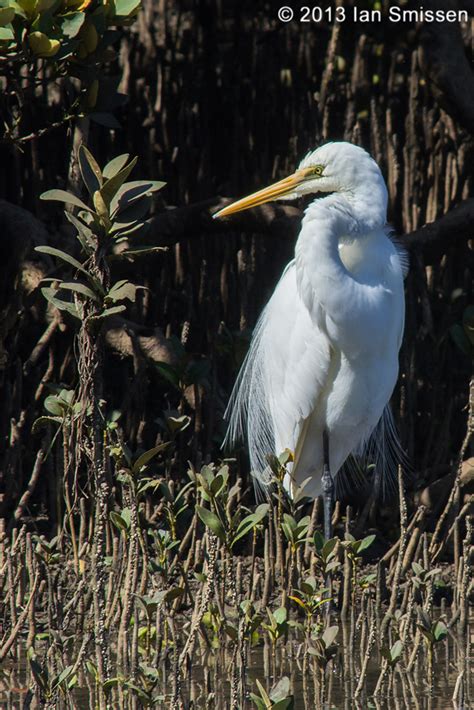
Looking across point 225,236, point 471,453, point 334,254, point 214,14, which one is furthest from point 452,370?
point 214,14

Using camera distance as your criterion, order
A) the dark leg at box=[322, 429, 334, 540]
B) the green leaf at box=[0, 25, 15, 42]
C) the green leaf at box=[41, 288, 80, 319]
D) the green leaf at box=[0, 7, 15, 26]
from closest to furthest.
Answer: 1. the green leaf at box=[41, 288, 80, 319]
2. the green leaf at box=[0, 7, 15, 26]
3. the green leaf at box=[0, 25, 15, 42]
4. the dark leg at box=[322, 429, 334, 540]

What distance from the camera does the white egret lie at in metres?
3.83

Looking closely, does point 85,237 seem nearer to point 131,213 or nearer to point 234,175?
point 131,213

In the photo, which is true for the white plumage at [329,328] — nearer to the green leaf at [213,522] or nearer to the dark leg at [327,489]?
the dark leg at [327,489]

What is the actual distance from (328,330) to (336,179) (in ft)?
1.83

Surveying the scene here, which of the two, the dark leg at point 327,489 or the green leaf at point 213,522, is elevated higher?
the green leaf at point 213,522

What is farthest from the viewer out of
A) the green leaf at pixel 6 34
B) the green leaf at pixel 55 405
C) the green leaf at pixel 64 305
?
the green leaf at pixel 55 405

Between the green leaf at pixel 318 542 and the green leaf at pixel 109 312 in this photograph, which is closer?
the green leaf at pixel 109 312

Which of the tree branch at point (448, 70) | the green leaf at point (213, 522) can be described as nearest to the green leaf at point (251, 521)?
the green leaf at point (213, 522)

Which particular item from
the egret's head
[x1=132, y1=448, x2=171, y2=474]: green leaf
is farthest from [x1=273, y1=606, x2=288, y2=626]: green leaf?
the egret's head

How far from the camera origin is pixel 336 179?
3.88 m

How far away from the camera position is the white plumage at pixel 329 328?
3824 mm

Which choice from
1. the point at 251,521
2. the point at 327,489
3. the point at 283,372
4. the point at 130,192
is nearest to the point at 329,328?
the point at 283,372

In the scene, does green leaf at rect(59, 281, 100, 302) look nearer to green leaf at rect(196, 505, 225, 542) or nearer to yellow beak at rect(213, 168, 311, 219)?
green leaf at rect(196, 505, 225, 542)
